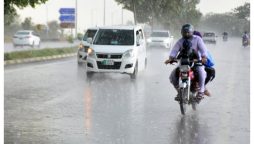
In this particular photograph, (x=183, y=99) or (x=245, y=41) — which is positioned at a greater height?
(x=183, y=99)

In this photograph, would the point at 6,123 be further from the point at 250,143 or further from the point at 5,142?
the point at 250,143

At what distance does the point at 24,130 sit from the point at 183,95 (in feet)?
11.8

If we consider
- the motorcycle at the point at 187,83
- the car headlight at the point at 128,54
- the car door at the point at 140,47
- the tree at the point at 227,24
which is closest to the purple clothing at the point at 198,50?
the motorcycle at the point at 187,83

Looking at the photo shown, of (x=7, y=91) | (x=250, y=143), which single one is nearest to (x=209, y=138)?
(x=250, y=143)

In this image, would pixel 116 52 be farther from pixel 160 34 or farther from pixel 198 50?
pixel 160 34

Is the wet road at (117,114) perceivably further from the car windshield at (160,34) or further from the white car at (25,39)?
the white car at (25,39)

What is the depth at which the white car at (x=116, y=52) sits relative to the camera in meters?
19.3

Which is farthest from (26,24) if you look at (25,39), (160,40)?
(160,40)

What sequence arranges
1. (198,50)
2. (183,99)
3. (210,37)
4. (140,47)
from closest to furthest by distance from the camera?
(183,99)
(198,50)
(140,47)
(210,37)

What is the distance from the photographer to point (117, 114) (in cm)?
1116

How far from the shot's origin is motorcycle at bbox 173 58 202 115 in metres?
11.5

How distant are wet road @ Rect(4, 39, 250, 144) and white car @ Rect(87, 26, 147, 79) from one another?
717 mm

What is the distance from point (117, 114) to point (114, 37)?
956 centimetres

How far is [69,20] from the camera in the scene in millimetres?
44281
